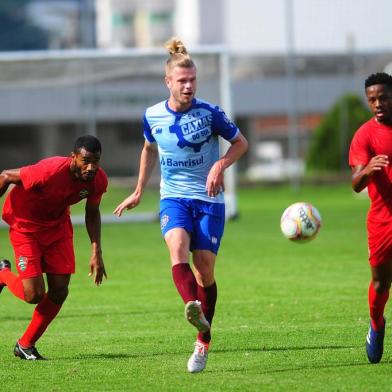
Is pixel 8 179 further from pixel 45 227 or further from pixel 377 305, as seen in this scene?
pixel 377 305

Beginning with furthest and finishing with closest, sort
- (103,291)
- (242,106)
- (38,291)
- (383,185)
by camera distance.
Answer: (242,106) < (103,291) < (38,291) < (383,185)

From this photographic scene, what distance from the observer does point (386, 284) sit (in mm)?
8922

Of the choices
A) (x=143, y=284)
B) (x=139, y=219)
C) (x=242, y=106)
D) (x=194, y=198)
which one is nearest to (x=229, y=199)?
(x=139, y=219)

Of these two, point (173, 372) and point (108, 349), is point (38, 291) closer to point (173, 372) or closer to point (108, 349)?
point (108, 349)

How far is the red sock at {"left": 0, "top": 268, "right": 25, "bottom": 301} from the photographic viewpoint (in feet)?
32.7

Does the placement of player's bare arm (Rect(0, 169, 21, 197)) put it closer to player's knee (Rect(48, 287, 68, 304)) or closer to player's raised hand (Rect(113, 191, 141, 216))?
player's raised hand (Rect(113, 191, 141, 216))

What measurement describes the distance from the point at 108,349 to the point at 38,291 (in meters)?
0.93

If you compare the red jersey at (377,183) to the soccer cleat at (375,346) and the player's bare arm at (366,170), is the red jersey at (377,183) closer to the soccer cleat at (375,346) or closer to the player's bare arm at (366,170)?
the player's bare arm at (366,170)

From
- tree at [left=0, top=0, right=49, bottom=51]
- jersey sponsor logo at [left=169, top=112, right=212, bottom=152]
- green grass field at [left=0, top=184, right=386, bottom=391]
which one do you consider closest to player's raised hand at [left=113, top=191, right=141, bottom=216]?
jersey sponsor logo at [left=169, top=112, right=212, bottom=152]

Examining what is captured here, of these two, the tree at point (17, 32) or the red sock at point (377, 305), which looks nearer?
the red sock at point (377, 305)

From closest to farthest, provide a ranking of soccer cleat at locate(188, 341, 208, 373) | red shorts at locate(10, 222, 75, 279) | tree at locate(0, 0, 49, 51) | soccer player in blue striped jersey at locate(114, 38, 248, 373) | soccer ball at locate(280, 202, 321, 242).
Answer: soccer cleat at locate(188, 341, 208, 373)
soccer player in blue striped jersey at locate(114, 38, 248, 373)
red shorts at locate(10, 222, 75, 279)
soccer ball at locate(280, 202, 321, 242)
tree at locate(0, 0, 49, 51)

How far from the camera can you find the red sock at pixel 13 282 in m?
9.95

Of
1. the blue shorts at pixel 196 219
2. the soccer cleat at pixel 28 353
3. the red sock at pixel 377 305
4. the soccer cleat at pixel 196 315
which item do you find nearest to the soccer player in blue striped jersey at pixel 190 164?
the blue shorts at pixel 196 219

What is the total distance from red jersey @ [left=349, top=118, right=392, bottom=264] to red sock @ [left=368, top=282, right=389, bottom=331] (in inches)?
11.3
